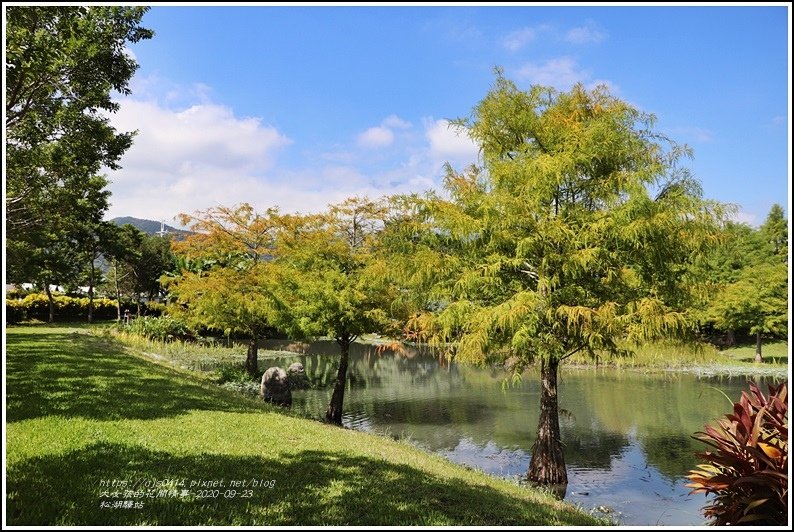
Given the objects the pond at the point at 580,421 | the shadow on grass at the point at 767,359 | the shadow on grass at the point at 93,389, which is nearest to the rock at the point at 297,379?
the pond at the point at 580,421

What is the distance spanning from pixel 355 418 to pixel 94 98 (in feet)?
40.1

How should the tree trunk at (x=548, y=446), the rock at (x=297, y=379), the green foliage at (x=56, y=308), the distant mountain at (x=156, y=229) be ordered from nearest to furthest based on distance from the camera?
the tree trunk at (x=548, y=446)
the rock at (x=297, y=379)
the distant mountain at (x=156, y=229)
the green foliage at (x=56, y=308)

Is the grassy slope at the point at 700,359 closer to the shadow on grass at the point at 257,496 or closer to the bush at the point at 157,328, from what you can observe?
the shadow on grass at the point at 257,496

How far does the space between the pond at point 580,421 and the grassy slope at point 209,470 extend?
167 inches

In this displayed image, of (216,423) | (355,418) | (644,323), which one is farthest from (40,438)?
(355,418)

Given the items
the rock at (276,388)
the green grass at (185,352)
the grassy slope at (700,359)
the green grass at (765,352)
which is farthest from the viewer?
the green grass at (765,352)

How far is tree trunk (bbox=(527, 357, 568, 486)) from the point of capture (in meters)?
11.3

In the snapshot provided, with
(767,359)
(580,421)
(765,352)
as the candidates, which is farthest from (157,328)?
(765,352)

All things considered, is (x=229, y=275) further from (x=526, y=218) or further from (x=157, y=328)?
(x=526, y=218)

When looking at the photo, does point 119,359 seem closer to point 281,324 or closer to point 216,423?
point 281,324

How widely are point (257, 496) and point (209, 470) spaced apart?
106 cm

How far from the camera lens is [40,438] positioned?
6.77m

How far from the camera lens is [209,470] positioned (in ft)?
20.5

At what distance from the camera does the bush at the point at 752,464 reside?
16.4 ft
